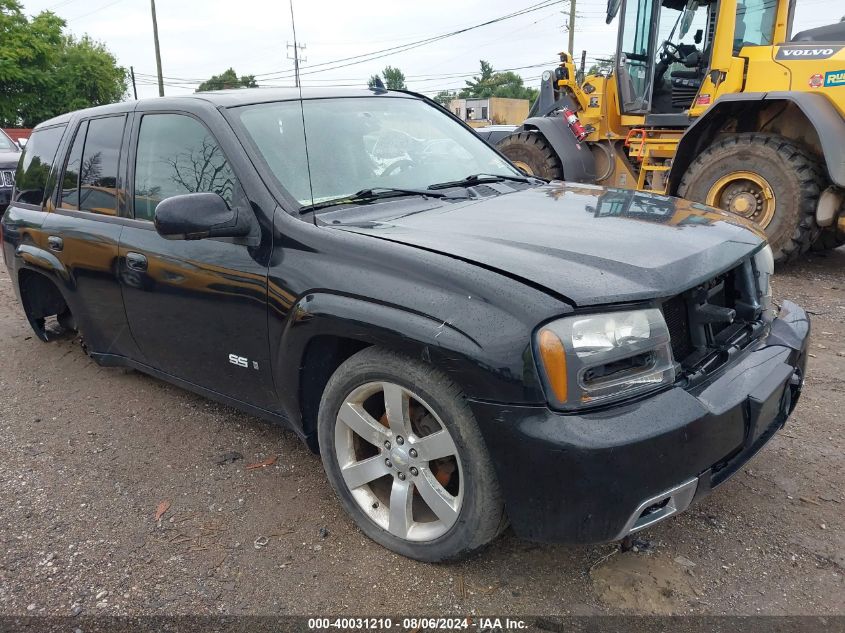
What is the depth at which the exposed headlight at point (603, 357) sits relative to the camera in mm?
1883

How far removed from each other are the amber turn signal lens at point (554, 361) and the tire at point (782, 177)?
16.8 feet

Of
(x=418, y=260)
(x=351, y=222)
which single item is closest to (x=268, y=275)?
(x=351, y=222)

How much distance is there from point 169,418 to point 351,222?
1897 mm

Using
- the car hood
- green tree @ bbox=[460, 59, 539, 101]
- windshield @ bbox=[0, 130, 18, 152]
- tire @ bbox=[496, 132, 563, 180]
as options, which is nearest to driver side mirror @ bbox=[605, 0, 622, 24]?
tire @ bbox=[496, 132, 563, 180]

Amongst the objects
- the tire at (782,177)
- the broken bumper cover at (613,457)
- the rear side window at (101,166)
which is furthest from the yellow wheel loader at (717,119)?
the rear side window at (101,166)

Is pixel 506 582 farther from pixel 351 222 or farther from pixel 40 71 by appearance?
pixel 40 71

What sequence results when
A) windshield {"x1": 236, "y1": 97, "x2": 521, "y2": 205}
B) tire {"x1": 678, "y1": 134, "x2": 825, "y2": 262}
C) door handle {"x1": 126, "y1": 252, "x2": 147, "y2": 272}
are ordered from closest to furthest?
windshield {"x1": 236, "y1": 97, "x2": 521, "y2": 205} < door handle {"x1": 126, "y1": 252, "x2": 147, "y2": 272} < tire {"x1": 678, "y1": 134, "x2": 825, "y2": 262}

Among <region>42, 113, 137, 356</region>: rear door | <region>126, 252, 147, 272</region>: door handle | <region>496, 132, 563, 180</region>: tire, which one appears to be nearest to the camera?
<region>126, 252, 147, 272</region>: door handle

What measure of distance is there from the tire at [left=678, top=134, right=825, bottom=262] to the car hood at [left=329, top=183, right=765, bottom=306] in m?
3.68

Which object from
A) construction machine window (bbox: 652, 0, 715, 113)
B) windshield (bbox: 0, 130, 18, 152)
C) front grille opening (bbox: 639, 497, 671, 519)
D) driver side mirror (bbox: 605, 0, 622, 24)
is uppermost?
driver side mirror (bbox: 605, 0, 622, 24)

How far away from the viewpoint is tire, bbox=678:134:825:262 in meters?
5.94

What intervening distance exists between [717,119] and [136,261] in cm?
609

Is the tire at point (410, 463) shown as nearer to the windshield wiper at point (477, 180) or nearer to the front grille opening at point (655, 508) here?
the front grille opening at point (655, 508)

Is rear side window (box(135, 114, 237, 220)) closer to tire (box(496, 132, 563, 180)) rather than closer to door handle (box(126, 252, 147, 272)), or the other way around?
door handle (box(126, 252, 147, 272))
